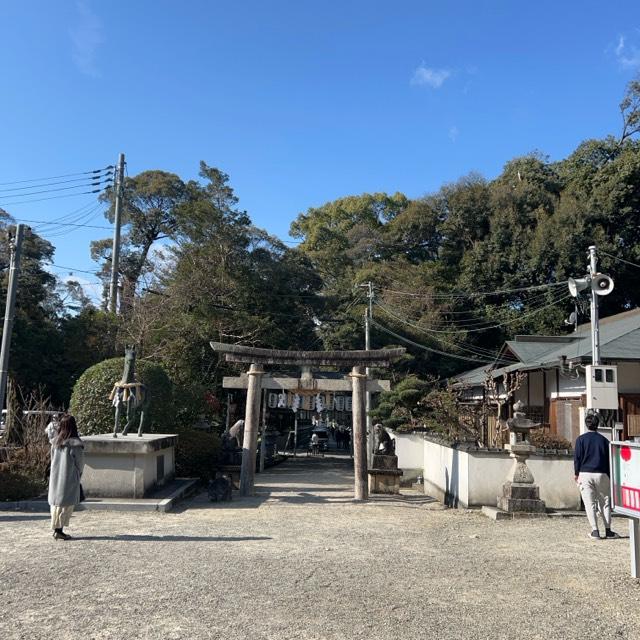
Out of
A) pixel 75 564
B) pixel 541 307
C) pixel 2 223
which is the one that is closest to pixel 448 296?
pixel 541 307

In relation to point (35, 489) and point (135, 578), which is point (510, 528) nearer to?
point (135, 578)

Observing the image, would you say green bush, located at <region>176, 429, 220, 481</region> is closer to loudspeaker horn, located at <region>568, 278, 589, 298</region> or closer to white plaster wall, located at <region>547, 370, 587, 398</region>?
loudspeaker horn, located at <region>568, 278, 589, 298</region>

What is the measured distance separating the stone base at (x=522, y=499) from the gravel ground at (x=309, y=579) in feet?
1.35

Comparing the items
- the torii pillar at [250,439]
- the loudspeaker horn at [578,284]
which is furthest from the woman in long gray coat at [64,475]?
the loudspeaker horn at [578,284]

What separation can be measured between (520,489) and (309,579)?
212 inches

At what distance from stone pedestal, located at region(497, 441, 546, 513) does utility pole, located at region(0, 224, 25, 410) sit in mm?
10711

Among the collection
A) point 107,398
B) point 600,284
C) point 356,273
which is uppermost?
point 356,273

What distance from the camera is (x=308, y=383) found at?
1365 centimetres

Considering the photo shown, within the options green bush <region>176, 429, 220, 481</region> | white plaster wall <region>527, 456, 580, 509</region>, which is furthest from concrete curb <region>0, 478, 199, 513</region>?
white plaster wall <region>527, 456, 580, 509</region>

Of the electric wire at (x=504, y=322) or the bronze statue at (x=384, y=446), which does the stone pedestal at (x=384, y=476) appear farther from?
the electric wire at (x=504, y=322)

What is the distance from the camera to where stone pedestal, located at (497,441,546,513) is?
9.88 m

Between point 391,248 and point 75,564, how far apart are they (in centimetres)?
3703

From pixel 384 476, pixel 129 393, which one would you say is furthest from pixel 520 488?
pixel 129 393

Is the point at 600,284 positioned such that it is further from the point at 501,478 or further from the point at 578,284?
the point at 501,478
